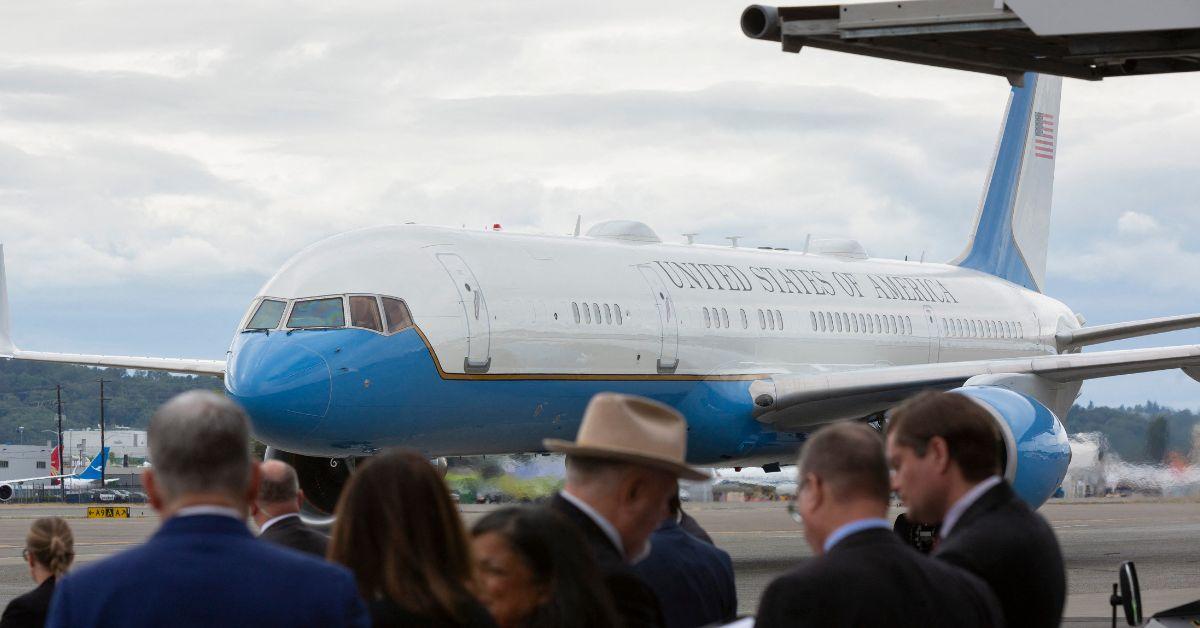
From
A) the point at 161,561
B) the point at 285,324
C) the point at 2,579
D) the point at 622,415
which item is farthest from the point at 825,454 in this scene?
the point at 2,579

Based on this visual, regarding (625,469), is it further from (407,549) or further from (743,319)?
(743,319)

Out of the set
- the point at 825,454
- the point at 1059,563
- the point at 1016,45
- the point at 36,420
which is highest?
the point at 1016,45

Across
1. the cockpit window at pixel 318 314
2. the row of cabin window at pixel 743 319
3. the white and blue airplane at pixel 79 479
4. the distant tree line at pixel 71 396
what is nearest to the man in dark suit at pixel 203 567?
the cockpit window at pixel 318 314

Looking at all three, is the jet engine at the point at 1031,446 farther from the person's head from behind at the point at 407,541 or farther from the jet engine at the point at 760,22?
the person's head from behind at the point at 407,541

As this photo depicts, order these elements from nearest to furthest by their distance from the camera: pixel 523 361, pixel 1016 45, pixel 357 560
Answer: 1. pixel 357 560
2. pixel 1016 45
3. pixel 523 361

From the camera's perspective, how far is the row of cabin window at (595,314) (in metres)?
16.9

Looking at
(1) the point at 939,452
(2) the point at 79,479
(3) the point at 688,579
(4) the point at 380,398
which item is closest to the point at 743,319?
(4) the point at 380,398

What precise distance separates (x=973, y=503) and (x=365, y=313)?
10.7 m

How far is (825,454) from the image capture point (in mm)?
4234

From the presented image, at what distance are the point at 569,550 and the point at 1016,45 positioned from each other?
3.05 metres

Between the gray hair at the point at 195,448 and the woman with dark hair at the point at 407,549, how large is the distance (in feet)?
1.36

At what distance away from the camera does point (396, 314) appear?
1534 cm

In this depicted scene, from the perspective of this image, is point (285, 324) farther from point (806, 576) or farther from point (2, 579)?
point (806, 576)

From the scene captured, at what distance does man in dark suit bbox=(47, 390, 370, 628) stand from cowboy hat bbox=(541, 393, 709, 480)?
109cm
